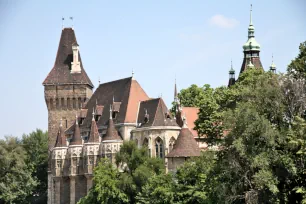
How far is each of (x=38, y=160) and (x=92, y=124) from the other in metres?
25.3

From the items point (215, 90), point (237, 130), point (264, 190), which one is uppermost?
point (215, 90)

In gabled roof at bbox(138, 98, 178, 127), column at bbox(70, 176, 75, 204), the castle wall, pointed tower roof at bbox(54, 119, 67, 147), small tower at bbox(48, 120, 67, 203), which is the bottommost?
column at bbox(70, 176, 75, 204)

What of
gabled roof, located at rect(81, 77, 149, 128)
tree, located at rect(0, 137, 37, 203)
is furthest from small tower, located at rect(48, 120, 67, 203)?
tree, located at rect(0, 137, 37, 203)

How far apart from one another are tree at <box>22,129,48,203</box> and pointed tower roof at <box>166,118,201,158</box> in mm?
31155

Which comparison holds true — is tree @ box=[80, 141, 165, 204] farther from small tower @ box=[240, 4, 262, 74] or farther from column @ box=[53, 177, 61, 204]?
small tower @ box=[240, 4, 262, 74]

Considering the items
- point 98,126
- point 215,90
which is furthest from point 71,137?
point 215,90

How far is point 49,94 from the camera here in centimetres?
10094

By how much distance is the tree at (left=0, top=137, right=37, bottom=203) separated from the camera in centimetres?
10275

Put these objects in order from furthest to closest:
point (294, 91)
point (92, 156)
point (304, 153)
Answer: point (92, 156)
point (294, 91)
point (304, 153)

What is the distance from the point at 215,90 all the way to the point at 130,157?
1712 centimetres

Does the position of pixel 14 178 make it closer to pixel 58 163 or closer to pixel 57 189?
pixel 57 189

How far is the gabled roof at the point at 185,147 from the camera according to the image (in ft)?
261

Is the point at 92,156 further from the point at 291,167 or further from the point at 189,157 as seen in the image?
the point at 291,167

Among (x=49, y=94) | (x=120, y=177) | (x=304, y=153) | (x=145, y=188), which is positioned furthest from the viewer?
(x=49, y=94)
